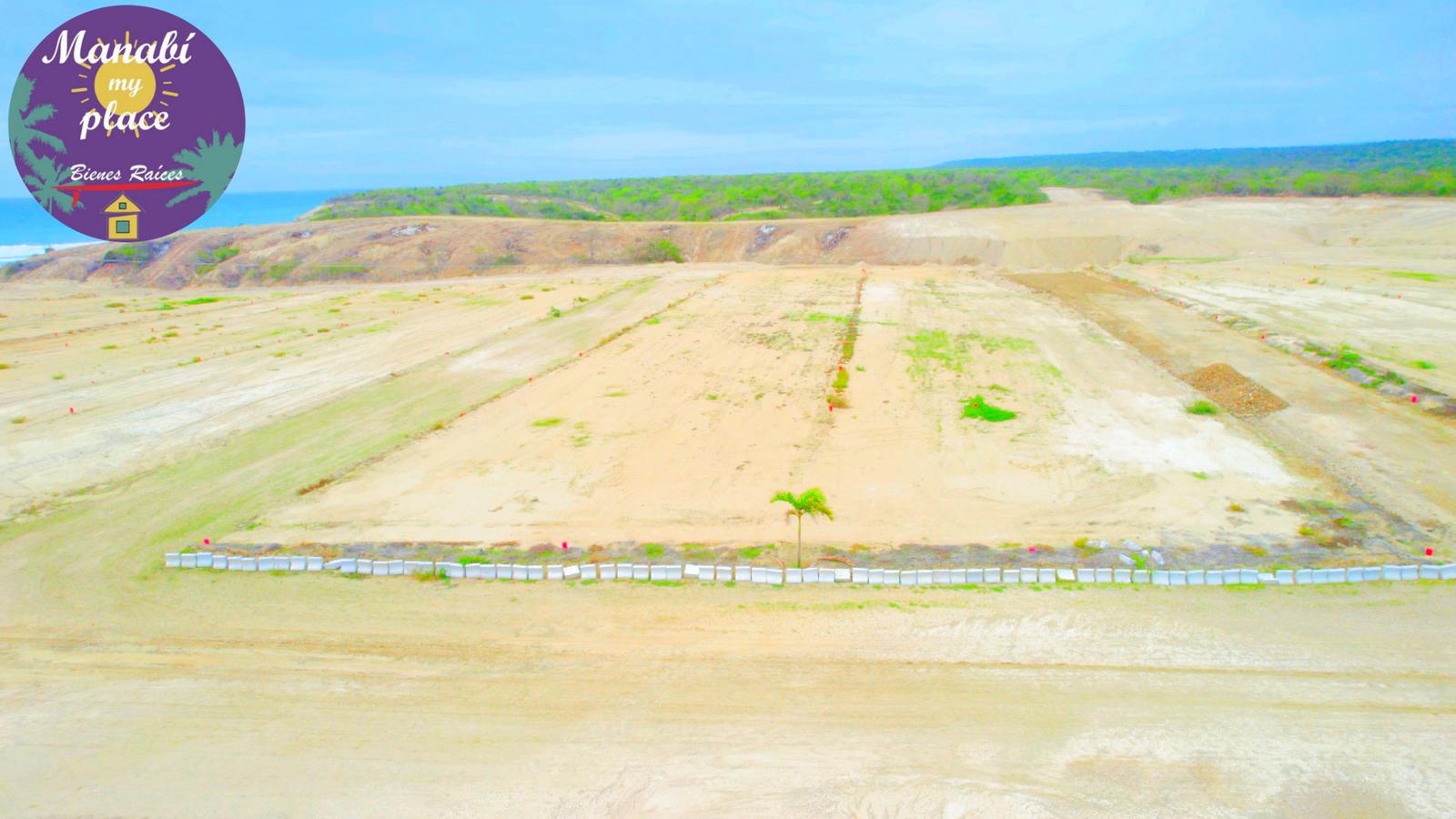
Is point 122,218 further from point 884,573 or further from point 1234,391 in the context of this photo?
point 1234,391

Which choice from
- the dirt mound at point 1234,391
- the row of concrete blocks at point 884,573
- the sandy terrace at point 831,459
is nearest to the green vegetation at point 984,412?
the sandy terrace at point 831,459

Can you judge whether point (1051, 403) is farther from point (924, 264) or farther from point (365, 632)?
point (924, 264)

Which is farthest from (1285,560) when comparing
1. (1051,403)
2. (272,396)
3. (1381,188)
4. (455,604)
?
(1381,188)

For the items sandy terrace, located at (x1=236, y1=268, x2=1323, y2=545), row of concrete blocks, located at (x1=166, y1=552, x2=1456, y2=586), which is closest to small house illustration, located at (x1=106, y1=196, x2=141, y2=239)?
sandy terrace, located at (x1=236, y1=268, x2=1323, y2=545)

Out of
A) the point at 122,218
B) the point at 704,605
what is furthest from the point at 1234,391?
the point at 122,218

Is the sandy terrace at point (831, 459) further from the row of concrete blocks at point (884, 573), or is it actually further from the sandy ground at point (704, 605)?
the row of concrete blocks at point (884, 573)

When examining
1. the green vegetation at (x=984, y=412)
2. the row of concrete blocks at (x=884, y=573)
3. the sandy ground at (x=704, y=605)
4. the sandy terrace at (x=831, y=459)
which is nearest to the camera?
the sandy ground at (x=704, y=605)

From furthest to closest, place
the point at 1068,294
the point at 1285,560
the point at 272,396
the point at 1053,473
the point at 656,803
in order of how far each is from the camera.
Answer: the point at 1068,294, the point at 272,396, the point at 1053,473, the point at 1285,560, the point at 656,803
